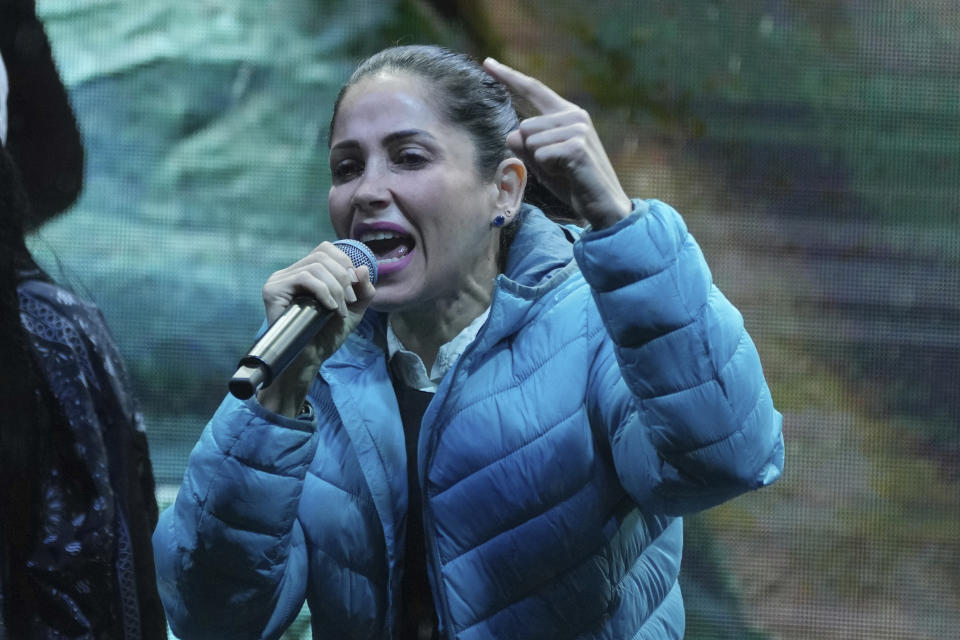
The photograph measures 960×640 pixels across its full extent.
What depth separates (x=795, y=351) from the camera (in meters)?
2.29

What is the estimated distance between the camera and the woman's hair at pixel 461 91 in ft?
4.63

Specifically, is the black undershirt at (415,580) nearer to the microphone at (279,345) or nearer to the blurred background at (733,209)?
the microphone at (279,345)

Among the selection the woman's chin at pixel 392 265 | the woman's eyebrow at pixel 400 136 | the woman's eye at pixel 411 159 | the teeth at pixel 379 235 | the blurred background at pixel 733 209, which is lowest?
the blurred background at pixel 733 209

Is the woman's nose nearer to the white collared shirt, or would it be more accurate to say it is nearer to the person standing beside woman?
the white collared shirt

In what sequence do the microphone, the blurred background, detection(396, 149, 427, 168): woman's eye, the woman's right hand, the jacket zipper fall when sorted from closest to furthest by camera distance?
the microphone, the woman's right hand, the jacket zipper, detection(396, 149, 427, 168): woman's eye, the blurred background

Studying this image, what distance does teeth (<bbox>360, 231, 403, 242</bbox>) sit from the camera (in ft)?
4.41

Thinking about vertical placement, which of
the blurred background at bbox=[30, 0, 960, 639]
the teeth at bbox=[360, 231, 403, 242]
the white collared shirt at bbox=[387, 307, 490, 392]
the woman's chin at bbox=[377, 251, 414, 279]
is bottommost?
the blurred background at bbox=[30, 0, 960, 639]

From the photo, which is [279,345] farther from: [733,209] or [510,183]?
[733,209]

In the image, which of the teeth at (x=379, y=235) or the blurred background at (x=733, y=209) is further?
the blurred background at (x=733, y=209)

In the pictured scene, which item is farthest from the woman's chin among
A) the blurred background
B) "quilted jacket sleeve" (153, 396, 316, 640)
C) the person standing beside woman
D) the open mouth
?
the blurred background

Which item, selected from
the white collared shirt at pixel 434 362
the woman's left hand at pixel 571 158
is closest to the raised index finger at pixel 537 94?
the woman's left hand at pixel 571 158

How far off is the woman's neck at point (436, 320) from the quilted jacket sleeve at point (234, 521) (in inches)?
9.5

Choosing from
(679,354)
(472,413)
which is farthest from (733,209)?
(679,354)

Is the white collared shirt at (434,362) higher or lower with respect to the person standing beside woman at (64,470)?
higher
